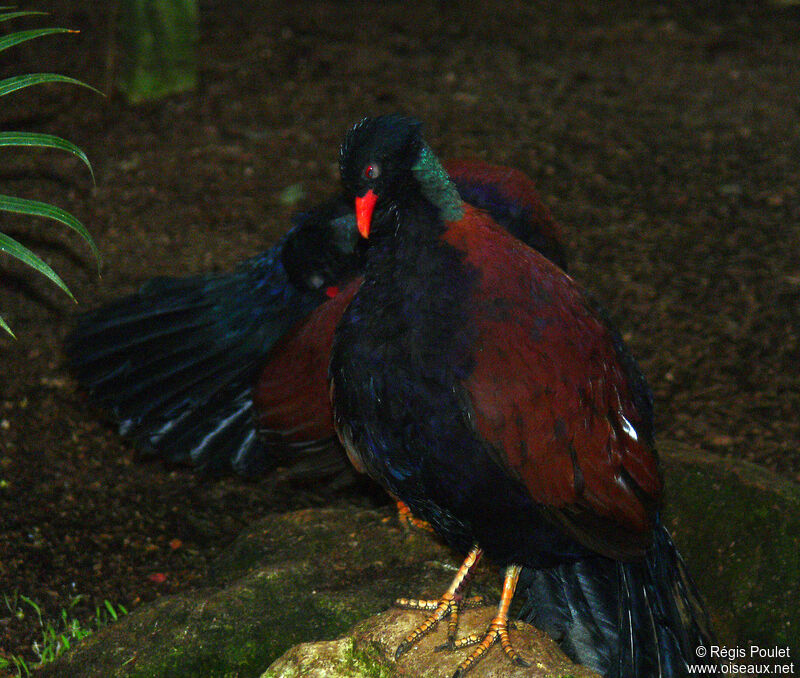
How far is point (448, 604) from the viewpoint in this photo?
Answer: 280 centimetres

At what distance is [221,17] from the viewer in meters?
8.51

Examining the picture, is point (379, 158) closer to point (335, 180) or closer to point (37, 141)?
point (37, 141)

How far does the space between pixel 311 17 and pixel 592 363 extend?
679 cm

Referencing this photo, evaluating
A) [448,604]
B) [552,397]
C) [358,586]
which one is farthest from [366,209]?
[358,586]

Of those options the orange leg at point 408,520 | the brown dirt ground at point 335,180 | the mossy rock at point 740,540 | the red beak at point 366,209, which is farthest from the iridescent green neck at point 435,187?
the brown dirt ground at point 335,180

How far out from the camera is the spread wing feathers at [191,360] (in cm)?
386

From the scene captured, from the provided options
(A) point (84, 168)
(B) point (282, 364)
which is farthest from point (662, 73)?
(B) point (282, 364)

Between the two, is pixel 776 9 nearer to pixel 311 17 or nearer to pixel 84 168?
pixel 311 17

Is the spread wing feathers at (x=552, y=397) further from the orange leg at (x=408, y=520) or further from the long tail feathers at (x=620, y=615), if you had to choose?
the orange leg at (x=408, y=520)

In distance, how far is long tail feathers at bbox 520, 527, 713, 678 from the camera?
272 centimetres

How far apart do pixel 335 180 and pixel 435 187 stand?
3.68m

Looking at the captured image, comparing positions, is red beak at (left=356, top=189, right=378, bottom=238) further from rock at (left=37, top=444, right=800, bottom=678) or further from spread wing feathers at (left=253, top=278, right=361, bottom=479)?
rock at (left=37, top=444, right=800, bottom=678)

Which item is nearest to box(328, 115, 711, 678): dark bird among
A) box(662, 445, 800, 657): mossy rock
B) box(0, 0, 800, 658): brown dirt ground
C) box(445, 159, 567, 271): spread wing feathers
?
box(662, 445, 800, 657): mossy rock

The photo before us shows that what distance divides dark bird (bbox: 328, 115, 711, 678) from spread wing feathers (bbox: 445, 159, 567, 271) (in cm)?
101
